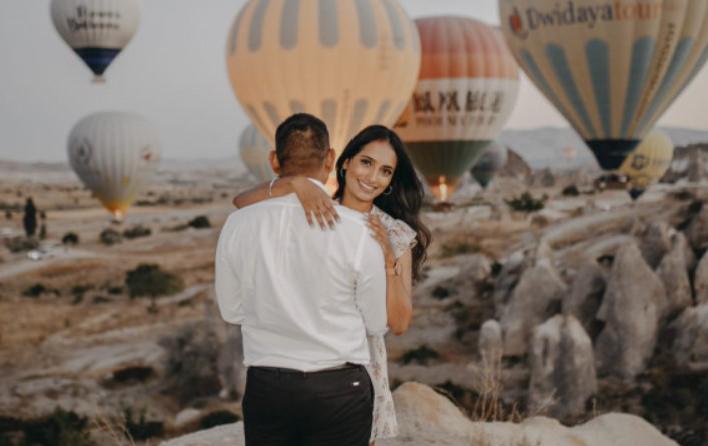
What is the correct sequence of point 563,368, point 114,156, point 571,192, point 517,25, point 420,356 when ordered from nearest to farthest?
1. point 563,368
2. point 517,25
3. point 420,356
4. point 114,156
5. point 571,192

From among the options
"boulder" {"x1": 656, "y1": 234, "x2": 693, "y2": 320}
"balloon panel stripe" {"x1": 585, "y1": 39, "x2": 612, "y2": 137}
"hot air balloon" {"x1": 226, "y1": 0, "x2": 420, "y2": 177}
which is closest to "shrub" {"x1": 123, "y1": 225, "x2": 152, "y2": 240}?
"hot air balloon" {"x1": 226, "y1": 0, "x2": 420, "y2": 177}

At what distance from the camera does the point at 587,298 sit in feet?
69.5

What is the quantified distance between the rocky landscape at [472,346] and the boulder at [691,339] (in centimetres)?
4

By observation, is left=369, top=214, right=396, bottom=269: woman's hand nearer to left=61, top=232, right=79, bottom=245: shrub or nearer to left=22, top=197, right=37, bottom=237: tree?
left=61, top=232, right=79, bottom=245: shrub

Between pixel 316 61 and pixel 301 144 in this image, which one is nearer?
pixel 301 144

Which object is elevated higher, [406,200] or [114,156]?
[406,200]

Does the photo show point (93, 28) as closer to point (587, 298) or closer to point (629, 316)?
point (587, 298)

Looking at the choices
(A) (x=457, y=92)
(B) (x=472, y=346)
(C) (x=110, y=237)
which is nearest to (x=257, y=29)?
(A) (x=457, y=92)

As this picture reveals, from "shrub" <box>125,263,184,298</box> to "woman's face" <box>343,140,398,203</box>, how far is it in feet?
101

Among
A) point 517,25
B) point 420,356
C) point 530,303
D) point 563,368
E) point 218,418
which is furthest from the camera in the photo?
point 420,356

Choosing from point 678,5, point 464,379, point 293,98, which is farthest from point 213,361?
point 678,5

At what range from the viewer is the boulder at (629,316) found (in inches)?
770

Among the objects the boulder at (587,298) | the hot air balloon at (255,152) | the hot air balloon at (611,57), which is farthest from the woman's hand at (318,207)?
the hot air balloon at (255,152)

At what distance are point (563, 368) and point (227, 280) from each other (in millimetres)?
16242
